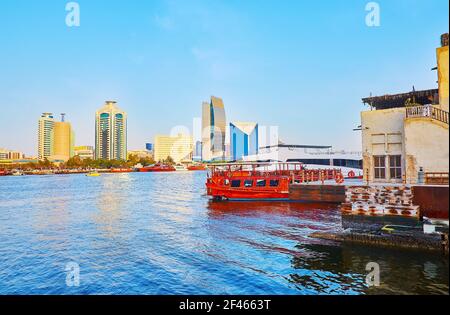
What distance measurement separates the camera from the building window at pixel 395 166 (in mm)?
17845

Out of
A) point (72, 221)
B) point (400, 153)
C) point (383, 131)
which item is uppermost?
point (383, 131)

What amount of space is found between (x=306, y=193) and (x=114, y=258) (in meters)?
24.8

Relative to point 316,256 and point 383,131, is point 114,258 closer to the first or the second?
point 316,256

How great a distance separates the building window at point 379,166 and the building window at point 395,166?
1.23 ft

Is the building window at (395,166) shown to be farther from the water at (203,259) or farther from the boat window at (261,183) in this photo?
the boat window at (261,183)

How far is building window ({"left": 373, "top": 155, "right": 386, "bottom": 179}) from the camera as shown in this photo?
1833cm

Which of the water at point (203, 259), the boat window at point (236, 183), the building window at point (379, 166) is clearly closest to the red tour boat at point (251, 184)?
the boat window at point (236, 183)

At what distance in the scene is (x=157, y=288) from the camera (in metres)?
11.8

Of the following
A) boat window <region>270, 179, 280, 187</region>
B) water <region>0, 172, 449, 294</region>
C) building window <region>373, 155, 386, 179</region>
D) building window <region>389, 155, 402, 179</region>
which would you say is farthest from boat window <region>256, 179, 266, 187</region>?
building window <region>389, 155, 402, 179</region>

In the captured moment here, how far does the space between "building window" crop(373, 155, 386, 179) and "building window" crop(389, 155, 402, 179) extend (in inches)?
14.8

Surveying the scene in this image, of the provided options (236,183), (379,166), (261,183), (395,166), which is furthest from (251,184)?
(395,166)
